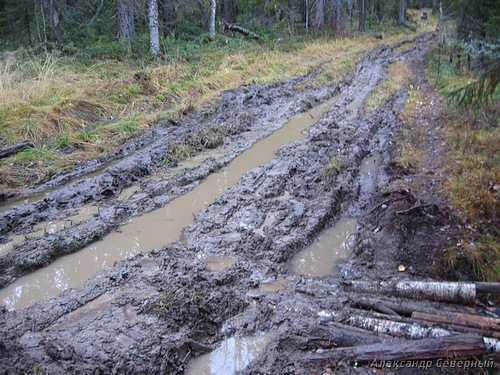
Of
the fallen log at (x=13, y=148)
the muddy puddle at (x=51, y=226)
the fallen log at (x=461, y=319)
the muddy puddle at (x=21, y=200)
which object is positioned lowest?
the fallen log at (x=461, y=319)

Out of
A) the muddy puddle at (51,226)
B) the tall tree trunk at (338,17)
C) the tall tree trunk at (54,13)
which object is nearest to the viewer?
the muddy puddle at (51,226)

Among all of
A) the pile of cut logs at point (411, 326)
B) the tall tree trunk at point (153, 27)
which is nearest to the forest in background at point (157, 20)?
the tall tree trunk at point (153, 27)

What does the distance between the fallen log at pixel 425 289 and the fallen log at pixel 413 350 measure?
0.84m

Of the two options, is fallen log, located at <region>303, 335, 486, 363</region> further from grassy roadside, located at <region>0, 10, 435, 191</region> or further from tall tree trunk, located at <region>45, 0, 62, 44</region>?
tall tree trunk, located at <region>45, 0, 62, 44</region>

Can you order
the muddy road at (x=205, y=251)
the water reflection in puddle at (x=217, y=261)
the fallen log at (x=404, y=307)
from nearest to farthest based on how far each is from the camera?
the muddy road at (x=205, y=251) < the fallen log at (x=404, y=307) < the water reflection in puddle at (x=217, y=261)

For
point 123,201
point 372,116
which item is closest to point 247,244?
point 123,201

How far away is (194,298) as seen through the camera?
470 cm

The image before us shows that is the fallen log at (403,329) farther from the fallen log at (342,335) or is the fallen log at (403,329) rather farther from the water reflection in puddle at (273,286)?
the water reflection in puddle at (273,286)

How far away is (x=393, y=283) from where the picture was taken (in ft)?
15.8

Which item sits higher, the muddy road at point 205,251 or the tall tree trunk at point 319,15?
the tall tree trunk at point 319,15

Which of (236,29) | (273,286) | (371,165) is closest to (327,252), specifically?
(273,286)

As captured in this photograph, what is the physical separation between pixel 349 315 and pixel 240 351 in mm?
1214

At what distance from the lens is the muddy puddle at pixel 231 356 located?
4.08 metres

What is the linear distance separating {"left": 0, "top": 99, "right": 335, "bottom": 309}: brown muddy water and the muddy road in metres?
0.03
